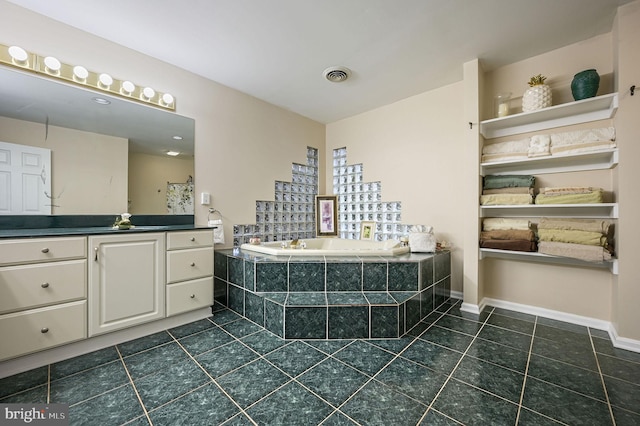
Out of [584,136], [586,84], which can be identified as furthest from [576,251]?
[586,84]

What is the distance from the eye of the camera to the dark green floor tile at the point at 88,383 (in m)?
1.30

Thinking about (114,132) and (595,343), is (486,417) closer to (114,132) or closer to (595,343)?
(595,343)

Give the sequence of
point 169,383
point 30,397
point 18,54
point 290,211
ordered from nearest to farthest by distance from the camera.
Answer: point 30,397 < point 169,383 < point 18,54 < point 290,211

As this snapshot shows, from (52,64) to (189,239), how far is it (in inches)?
62.0

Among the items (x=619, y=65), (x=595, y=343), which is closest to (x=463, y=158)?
(x=619, y=65)

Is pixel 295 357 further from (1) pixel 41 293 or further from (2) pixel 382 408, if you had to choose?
(1) pixel 41 293

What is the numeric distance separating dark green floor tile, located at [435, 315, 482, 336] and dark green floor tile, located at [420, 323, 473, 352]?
0.22ft

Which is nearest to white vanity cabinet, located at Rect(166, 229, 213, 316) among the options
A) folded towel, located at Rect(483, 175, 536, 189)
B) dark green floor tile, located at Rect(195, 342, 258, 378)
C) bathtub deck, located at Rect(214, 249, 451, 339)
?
bathtub deck, located at Rect(214, 249, 451, 339)

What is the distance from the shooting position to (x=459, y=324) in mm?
2115

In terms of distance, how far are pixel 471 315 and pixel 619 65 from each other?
2.16 m

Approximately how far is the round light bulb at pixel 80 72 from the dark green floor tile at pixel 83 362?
6.64 ft

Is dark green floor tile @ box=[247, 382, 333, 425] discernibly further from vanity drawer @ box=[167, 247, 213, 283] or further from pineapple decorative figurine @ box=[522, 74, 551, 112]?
pineapple decorative figurine @ box=[522, 74, 551, 112]

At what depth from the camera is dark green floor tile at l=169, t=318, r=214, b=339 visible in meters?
1.97

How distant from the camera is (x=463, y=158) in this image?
8.73 ft
